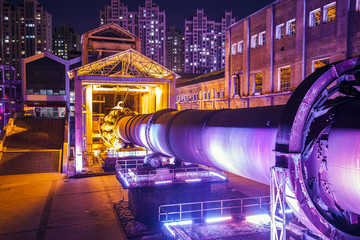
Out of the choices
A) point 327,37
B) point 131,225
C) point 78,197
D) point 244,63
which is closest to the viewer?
point 131,225

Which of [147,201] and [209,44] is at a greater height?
[209,44]

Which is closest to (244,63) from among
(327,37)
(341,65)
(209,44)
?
(327,37)

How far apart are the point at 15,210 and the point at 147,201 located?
20.6 ft

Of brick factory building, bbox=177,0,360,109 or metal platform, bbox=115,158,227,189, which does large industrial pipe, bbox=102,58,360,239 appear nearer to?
metal platform, bbox=115,158,227,189

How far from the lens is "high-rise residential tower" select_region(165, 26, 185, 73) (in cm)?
13450

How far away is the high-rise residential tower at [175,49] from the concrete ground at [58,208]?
Answer: 11946 cm

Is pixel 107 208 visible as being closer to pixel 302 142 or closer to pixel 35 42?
pixel 302 142

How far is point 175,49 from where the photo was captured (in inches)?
5335

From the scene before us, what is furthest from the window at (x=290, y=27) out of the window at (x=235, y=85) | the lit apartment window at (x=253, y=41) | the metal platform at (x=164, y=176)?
the metal platform at (x=164, y=176)

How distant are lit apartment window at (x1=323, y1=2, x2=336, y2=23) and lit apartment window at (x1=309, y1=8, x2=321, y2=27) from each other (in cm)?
66

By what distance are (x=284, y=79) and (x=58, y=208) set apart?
19642 millimetres

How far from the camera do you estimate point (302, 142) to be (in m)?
2.95

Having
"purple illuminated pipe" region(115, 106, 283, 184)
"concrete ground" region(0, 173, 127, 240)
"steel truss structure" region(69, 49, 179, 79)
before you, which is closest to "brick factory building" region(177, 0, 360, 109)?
"steel truss structure" region(69, 49, 179, 79)

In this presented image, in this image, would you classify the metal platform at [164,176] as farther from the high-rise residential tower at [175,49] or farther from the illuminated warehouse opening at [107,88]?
the high-rise residential tower at [175,49]
